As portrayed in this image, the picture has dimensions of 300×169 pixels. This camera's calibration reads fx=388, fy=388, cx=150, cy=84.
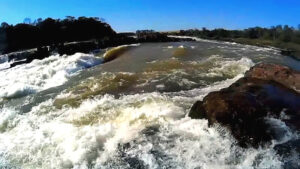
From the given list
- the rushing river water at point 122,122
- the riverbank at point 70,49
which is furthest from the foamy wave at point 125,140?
the riverbank at point 70,49

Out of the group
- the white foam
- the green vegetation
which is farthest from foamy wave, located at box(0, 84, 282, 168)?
the green vegetation

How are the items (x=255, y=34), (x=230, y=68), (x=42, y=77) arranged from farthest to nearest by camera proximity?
(x=255, y=34) → (x=42, y=77) → (x=230, y=68)

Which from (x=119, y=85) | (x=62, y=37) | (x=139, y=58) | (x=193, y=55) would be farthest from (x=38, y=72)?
(x=62, y=37)

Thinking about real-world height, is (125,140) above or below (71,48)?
below

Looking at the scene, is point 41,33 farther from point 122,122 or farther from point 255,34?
point 122,122

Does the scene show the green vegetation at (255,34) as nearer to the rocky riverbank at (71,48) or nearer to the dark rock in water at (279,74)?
the rocky riverbank at (71,48)

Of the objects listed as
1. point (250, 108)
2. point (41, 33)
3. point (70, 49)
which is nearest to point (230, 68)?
point (250, 108)
